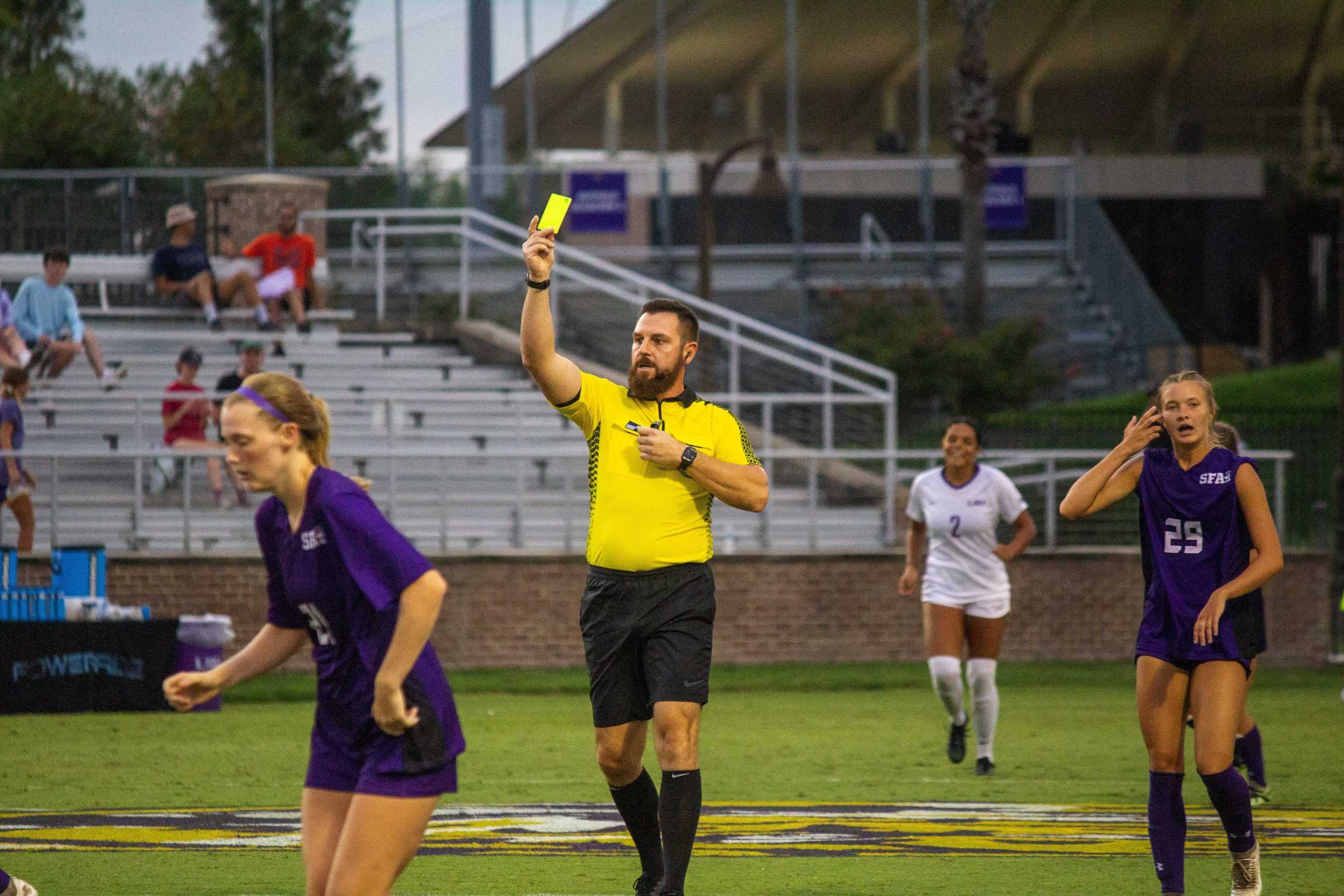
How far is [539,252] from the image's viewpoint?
21.0ft

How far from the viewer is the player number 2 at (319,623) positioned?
4.98 metres

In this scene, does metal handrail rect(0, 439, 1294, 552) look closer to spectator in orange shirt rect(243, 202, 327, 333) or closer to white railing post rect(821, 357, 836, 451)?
white railing post rect(821, 357, 836, 451)

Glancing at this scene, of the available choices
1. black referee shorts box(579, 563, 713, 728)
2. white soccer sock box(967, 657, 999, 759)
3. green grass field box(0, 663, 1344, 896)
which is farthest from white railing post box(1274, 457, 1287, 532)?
black referee shorts box(579, 563, 713, 728)

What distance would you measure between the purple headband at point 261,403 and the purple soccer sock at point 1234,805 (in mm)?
3850

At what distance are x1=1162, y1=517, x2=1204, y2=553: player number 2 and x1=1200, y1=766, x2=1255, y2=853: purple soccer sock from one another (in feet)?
2.78

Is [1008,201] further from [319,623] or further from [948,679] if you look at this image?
[319,623]

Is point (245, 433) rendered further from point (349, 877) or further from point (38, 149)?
point (38, 149)

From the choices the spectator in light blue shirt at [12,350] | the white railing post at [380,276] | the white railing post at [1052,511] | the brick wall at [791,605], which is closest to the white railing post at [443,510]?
the brick wall at [791,605]

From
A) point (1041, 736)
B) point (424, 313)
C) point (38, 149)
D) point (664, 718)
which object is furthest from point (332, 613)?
point (38, 149)

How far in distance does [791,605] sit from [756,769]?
629 centimetres

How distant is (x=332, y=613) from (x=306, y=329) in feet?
58.1

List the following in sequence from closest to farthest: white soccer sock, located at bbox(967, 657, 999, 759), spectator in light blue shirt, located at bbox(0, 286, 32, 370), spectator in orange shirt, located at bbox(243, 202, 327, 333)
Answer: white soccer sock, located at bbox(967, 657, 999, 759) → spectator in light blue shirt, located at bbox(0, 286, 32, 370) → spectator in orange shirt, located at bbox(243, 202, 327, 333)

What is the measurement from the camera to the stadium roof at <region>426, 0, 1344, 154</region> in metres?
A: 35.8

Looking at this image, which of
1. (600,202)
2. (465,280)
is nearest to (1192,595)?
(465,280)
